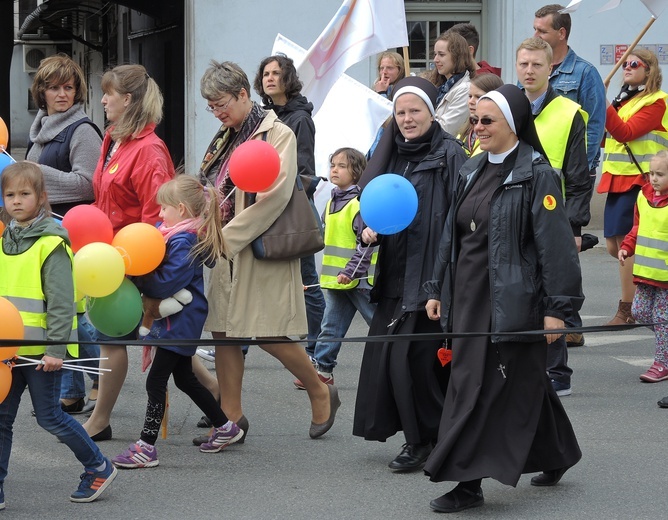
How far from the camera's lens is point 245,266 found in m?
6.15

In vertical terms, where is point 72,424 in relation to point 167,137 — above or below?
below

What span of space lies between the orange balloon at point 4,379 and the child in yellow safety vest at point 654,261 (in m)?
4.34

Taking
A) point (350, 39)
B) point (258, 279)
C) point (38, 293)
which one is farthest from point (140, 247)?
point (350, 39)

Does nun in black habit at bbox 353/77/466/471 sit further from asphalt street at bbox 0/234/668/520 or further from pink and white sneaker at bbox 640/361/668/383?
pink and white sneaker at bbox 640/361/668/383

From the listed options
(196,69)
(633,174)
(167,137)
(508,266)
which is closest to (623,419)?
(508,266)

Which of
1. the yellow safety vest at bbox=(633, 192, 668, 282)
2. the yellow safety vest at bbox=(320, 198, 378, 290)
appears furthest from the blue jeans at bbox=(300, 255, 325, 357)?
the yellow safety vest at bbox=(633, 192, 668, 282)

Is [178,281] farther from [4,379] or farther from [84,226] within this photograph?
[4,379]

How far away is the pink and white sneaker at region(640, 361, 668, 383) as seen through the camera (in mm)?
7633

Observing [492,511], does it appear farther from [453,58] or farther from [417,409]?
[453,58]

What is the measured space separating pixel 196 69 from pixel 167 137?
3390mm

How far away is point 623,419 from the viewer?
6773 mm

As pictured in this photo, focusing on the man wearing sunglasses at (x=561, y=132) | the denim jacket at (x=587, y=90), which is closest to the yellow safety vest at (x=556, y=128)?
the man wearing sunglasses at (x=561, y=132)

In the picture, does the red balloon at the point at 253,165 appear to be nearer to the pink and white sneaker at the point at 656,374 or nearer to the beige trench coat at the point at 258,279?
the beige trench coat at the point at 258,279

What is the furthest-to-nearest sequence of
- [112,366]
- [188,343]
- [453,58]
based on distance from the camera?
[453,58] → [112,366] → [188,343]
